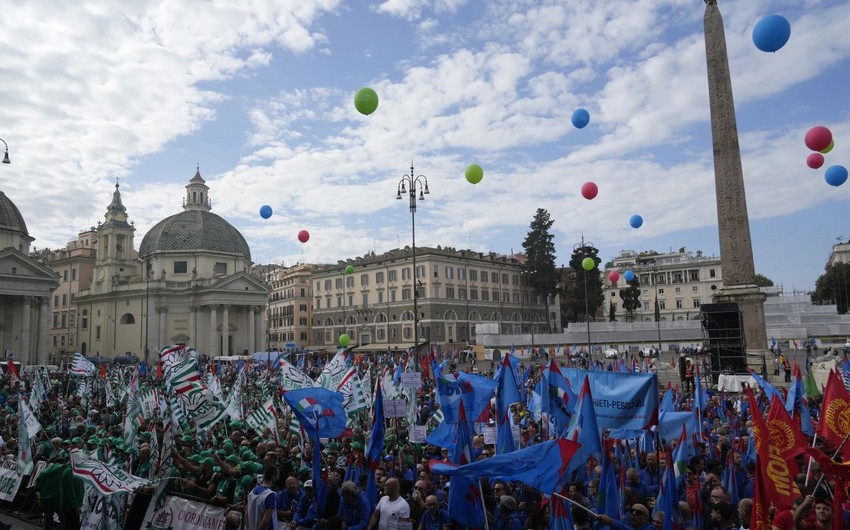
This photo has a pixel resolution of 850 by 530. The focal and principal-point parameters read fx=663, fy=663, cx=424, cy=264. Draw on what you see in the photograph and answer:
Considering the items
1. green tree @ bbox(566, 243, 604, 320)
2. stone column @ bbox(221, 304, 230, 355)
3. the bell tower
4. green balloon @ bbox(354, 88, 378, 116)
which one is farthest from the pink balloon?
the bell tower

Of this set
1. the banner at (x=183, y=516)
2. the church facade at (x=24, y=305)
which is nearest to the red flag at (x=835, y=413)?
the banner at (x=183, y=516)

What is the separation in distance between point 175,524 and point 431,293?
194 feet

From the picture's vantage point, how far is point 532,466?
6.16m

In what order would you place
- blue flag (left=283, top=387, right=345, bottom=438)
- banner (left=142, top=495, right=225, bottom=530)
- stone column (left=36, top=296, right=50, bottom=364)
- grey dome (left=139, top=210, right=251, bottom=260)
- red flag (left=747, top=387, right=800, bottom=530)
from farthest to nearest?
grey dome (left=139, top=210, right=251, bottom=260), stone column (left=36, top=296, right=50, bottom=364), blue flag (left=283, top=387, right=345, bottom=438), banner (left=142, top=495, right=225, bottom=530), red flag (left=747, top=387, right=800, bottom=530)

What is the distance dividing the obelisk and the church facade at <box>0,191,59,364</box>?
172 ft

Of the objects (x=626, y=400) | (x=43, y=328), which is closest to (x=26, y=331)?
(x=43, y=328)

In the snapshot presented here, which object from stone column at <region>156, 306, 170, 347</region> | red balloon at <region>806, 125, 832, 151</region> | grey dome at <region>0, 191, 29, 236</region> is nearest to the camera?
red balloon at <region>806, 125, 832, 151</region>

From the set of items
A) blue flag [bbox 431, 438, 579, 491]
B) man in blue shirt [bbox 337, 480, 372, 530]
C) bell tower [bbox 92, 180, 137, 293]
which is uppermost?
bell tower [bbox 92, 180, 137, 293]

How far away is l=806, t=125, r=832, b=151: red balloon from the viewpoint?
16859 mm

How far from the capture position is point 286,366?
14.3 metres

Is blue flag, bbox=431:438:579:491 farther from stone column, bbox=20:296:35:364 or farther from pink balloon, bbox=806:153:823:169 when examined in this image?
stone column, bbox=20:296:35:364

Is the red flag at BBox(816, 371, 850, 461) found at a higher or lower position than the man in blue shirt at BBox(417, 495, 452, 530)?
higher

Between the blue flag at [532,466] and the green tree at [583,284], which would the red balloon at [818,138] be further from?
the green tree at [583,284]

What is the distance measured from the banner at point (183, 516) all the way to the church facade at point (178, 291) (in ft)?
196
